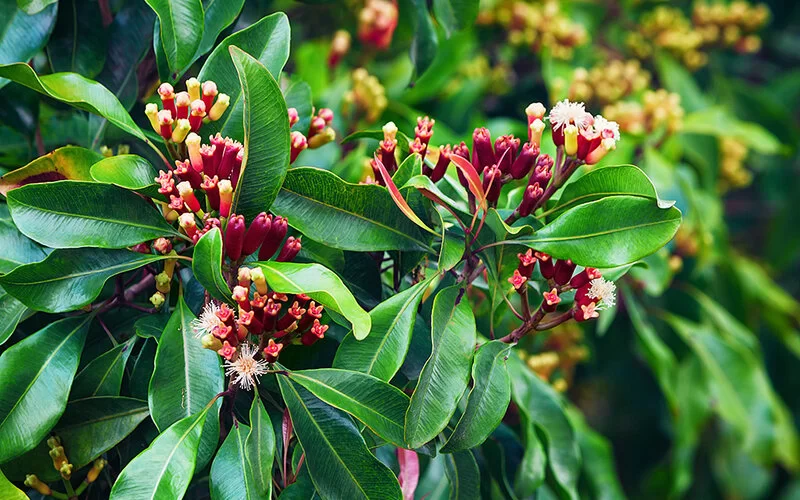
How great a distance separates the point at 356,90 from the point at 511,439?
83 cm

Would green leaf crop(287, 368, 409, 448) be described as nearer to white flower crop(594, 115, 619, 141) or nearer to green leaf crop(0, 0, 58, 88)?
white flower crop(594, 115, 619, 141)

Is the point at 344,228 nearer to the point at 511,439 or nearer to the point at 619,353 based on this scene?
the point at 511,439

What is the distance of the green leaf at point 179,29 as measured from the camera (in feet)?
2.61

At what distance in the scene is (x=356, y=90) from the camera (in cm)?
160

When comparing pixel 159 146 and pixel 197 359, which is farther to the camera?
pixel 159 146

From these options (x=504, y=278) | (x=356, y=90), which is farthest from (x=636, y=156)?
(x=504, y=278)

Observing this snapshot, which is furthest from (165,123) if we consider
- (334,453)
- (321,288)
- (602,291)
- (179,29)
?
(602,291)

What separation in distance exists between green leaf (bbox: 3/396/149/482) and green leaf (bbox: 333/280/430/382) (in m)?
0.21

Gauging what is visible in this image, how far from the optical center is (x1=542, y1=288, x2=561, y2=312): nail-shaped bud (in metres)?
0.76

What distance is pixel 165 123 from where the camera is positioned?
29.1 inches

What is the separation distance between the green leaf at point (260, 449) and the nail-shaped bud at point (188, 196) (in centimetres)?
17

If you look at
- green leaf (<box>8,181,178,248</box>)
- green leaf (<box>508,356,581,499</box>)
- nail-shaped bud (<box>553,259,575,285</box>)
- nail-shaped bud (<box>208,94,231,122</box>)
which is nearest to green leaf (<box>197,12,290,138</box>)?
nail-shaped bud (<box>208,94,231,122</box>)

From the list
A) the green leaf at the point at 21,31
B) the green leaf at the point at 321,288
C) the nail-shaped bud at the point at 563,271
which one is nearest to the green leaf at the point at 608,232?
the nail-shaped bud at the point at 563,271

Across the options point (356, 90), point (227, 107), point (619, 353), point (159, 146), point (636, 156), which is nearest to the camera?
point (227, 107)
